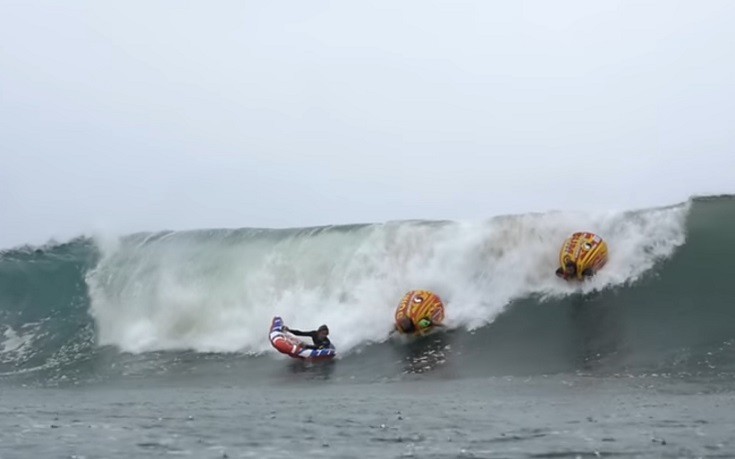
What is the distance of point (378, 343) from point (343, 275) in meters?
2.77

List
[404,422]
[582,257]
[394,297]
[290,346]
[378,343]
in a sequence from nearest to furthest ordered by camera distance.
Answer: [404,422] → [582,257] → [378,343] → [290,346] → [394,297]

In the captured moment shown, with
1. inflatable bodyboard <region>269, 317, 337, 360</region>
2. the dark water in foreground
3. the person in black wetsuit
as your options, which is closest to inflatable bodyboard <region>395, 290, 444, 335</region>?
the person in black wetsuit

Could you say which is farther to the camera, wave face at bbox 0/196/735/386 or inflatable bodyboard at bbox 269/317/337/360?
inflatable bodyboard at bbox 269/317/337/360

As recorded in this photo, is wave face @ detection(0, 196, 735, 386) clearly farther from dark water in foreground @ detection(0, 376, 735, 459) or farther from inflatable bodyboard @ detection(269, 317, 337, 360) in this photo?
dark water in foreground @ detection(0, 376, 735, 459)

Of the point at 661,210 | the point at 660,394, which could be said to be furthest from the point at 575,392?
the point at 661,210

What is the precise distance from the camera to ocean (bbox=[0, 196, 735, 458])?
10070 mm

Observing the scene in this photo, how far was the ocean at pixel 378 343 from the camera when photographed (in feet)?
33.0

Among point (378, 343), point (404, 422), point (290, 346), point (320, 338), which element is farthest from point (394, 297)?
point (404, 422)

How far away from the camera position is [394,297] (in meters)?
20.3

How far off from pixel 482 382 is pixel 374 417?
161 inches

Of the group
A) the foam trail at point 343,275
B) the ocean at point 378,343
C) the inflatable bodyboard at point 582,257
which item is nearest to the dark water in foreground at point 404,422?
the ocean at point 378,343

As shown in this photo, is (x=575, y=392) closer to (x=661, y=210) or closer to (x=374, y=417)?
(x=374, y=417)

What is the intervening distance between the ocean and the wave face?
0.05m

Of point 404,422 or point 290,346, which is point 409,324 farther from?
point 404,422
